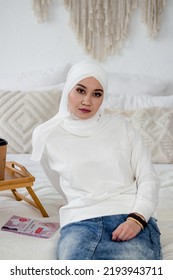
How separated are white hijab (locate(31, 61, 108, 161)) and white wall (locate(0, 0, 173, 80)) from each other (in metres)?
1.55

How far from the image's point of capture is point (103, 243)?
1239mm

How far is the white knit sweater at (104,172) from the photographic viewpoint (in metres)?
1.37

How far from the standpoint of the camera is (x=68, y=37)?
9.83 feet

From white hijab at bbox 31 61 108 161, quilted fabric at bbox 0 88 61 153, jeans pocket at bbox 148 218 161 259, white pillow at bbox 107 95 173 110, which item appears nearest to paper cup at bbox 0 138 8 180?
white hijab at bbox 31 61 108 161

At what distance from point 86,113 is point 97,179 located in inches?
9.0

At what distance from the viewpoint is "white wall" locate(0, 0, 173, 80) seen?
2.96m

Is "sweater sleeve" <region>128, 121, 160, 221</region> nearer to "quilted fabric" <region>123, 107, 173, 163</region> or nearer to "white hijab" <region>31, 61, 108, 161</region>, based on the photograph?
"white hijab" <region>31, 61, 108, 161</region>

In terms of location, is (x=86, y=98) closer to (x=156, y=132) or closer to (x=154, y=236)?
(x=154, y=236)

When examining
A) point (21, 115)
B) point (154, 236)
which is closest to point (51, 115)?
point (21, 115)

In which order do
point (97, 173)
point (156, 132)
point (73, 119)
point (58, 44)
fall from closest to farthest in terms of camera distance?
point (97, 173)
point (73, 119)
point (156, 132)
point (58, 44)

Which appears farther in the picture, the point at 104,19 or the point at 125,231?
the point at 104,19

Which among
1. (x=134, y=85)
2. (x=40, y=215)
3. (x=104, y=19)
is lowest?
(x=40, y=215)

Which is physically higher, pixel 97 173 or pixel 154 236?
pixel 97 173

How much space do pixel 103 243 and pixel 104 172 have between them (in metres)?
0.25
